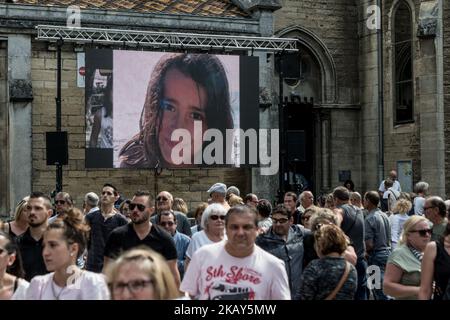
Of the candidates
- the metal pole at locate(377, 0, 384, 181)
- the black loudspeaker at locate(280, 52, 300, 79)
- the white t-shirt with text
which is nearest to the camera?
the white t-shirt with text

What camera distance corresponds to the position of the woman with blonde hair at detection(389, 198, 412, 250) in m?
11.4

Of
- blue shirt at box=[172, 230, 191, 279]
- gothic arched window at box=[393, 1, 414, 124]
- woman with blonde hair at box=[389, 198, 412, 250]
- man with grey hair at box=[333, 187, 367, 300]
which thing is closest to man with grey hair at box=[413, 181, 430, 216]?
woman with blonde hair at box=[389, 198, 412, 250]

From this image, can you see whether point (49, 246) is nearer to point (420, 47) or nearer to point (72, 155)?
point (72, 155)

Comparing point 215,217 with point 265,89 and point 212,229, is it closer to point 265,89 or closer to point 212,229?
point 212,229

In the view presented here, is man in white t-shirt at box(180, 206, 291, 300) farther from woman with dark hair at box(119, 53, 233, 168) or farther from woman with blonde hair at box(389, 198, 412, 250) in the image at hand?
woman with dark hair at box(119, 53, 233, 168)

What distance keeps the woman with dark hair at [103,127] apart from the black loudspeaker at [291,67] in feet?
24.6

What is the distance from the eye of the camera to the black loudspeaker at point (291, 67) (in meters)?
24.3

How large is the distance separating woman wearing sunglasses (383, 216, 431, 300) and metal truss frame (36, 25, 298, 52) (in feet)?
39.0

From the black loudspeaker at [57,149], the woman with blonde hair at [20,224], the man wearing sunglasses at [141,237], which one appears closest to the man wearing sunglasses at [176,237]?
the man wearing sunglasses at [141,237]

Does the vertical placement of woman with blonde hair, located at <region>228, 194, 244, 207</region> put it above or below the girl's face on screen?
below

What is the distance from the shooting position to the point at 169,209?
991cm

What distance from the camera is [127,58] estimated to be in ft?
60.6

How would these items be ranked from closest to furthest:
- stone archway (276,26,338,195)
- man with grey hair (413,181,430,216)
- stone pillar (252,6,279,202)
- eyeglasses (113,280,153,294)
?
eyeglasses (113,280,153,294), man with grey hair (413,181,430,216), stone pillar (252,6,279,202), stone archway (276,26,338,195)

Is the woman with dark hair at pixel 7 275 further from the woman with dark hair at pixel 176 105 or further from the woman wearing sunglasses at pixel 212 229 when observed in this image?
the woman with dark hair at pixel 176 105
